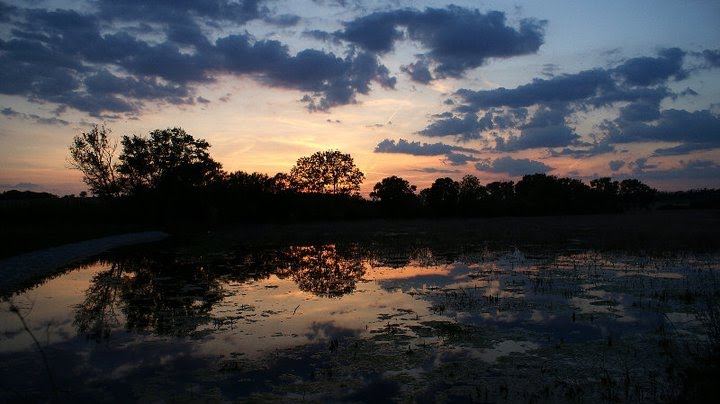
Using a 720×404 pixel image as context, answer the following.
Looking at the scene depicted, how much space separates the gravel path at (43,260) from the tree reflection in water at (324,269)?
1072 cm

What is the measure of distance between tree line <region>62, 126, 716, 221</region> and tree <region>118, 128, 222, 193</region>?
0.41ft

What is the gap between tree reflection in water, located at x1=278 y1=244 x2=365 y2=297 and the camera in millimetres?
17281

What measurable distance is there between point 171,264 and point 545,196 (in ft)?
290

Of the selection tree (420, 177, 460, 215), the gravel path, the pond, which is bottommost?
the pond

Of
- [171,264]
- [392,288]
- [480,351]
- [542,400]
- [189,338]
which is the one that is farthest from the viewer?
[171,264]

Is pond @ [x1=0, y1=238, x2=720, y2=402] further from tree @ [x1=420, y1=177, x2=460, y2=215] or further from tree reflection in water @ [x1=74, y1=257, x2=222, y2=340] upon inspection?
tree @ [x1=420, y1=177, x2=460, y2=215]

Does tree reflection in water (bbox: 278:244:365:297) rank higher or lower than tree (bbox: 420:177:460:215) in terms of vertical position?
lower

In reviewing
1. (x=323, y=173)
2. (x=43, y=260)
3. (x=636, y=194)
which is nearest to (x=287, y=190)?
(x=323, y=173)

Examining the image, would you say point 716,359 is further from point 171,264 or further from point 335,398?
point 171,264

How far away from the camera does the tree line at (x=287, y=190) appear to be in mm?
63562

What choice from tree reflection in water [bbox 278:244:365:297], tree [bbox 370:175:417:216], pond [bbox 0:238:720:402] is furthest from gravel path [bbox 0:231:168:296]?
tree [bbox 370:175:417:216]

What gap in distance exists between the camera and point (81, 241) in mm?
36750

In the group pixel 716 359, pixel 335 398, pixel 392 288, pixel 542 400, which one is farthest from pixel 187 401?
pixel 392 288

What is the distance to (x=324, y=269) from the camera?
875 inches
